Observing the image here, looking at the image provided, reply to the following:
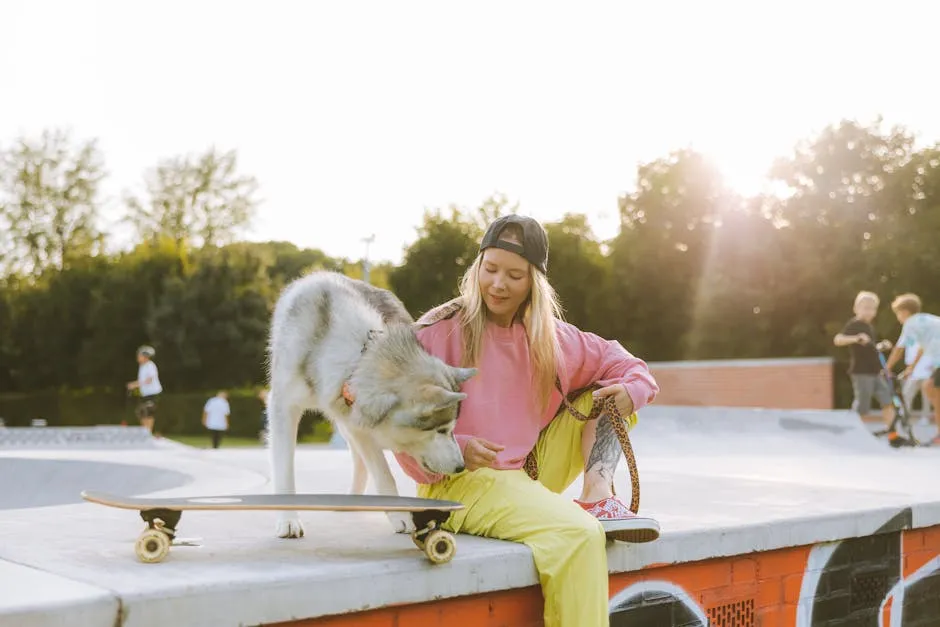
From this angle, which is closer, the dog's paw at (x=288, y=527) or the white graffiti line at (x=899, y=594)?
the dog's paw at (x=288, y=527)

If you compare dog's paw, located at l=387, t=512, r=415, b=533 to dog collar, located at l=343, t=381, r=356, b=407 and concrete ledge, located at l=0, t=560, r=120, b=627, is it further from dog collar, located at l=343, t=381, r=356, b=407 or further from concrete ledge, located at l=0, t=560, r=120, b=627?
concrete ledge, located at l=0, t=560, r=120, b=627

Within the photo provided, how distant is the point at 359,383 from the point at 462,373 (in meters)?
0.42

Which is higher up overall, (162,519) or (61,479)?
(162,519)

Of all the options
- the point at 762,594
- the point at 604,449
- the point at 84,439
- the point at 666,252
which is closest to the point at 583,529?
the point at 604,449

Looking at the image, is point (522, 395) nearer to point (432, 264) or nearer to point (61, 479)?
point (61, 479)

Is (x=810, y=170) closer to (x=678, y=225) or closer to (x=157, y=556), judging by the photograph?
(x=678, y=225)

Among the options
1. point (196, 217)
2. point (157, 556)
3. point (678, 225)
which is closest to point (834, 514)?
point (157, 556)

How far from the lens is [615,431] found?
3.82 meters

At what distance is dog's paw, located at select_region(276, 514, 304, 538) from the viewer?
3.49 meters

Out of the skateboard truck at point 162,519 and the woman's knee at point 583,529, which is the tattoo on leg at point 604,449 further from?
the skateboard truck at point 162,519

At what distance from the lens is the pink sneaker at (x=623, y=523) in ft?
11.1

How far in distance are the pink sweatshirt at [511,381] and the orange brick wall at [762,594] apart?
0.69m

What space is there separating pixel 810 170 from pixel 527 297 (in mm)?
36736

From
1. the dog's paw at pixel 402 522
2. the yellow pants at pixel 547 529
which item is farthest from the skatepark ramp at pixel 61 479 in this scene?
the yellow pants at pixel 547 529
